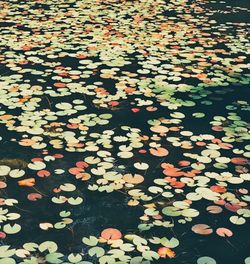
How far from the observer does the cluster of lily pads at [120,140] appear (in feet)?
9.55

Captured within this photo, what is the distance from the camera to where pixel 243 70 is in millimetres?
5996

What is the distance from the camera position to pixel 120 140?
4.07 meters

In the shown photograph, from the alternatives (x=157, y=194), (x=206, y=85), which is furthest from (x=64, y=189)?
(x=206, y=85)

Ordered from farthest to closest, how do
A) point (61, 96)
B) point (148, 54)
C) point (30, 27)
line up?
point (30, 27) < point (148, 54) < point (61, 96)

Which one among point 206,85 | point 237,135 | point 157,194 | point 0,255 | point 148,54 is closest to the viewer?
point 0,255

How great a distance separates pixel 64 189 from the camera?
11.0 feet

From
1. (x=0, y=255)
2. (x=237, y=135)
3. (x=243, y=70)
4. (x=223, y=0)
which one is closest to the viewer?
(x=0, y=255)

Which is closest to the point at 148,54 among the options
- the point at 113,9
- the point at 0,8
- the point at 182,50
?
the point at 182,50

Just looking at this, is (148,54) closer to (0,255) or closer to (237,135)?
(237,135)

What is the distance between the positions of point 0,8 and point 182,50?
179 inches

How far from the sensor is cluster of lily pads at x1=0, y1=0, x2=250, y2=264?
2910 mm

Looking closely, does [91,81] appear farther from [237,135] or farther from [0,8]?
[0,8]

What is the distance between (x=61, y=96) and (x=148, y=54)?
202 centimetres

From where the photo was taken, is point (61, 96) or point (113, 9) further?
point (113, 9)
